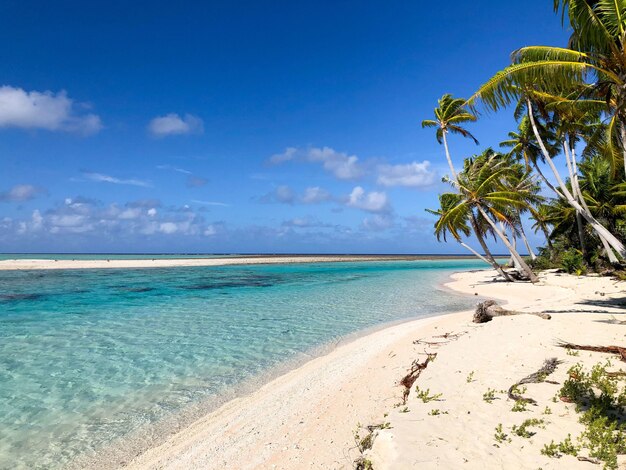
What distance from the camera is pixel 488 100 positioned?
35.5 ft

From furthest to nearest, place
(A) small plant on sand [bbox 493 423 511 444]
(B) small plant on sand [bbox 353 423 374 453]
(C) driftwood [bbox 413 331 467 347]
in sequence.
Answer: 1. (C) driftwood [bbox 413 331 467 347]
2. (B) small plant on sand [bbox 353 423 374 453]
3. (A) small plant on sand [bbox 493 423 511 444]

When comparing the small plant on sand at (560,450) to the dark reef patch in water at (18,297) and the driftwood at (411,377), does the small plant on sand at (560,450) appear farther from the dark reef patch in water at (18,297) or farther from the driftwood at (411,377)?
the dark reef patch in water at (18,297)

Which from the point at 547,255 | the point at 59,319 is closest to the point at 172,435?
the point at 59,319

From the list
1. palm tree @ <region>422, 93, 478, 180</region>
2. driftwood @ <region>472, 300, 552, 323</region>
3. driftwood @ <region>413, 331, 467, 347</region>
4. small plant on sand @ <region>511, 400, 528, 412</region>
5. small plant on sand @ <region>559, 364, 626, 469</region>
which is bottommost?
driftwood @ <region>413, 331, 467, 347</region>

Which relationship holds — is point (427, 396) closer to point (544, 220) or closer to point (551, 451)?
point (551, 451)

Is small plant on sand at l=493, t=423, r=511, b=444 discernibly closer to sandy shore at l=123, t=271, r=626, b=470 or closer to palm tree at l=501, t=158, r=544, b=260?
sandy shore at l=123, t=271, r=626, b=470

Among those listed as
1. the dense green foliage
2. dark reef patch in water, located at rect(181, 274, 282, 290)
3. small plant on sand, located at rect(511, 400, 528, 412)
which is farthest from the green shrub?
small plant on sand, located at rect(511, 400, 528, 412)

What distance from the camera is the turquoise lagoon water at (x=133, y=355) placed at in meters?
6.21

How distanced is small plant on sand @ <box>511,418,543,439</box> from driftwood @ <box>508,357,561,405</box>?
2.11 feet

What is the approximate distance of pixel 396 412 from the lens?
5176 millimetres

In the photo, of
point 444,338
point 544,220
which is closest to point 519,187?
point 544,220

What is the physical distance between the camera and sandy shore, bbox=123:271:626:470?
411cm

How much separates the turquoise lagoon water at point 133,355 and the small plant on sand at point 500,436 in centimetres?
535

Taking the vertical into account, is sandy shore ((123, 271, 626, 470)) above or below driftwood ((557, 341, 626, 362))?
below
